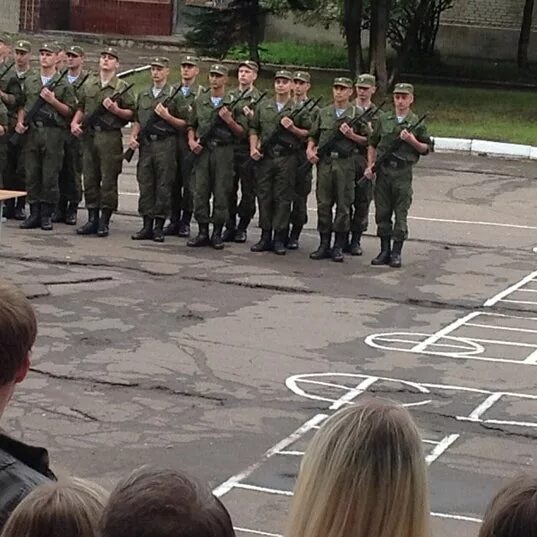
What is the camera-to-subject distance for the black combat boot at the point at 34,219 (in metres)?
15.2

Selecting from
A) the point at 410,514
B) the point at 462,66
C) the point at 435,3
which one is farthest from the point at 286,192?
the point at 462,66

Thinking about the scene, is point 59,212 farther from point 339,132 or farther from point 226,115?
point 339,132

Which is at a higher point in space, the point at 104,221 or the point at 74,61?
the point at 74,61

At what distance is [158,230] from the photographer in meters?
14.8

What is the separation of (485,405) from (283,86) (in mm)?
6000

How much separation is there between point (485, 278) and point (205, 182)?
2.98 meters

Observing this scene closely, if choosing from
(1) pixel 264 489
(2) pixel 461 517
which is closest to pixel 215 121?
(1) pixel 264 489

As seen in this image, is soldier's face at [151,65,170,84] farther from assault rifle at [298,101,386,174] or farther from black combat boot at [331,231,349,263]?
black combat boot at [331,231,349,263]

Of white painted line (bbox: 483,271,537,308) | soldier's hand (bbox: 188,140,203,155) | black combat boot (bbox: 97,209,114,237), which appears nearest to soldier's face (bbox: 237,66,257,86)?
soldier's hand (bbox: 188,140,203,155)

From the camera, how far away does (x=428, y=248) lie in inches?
592

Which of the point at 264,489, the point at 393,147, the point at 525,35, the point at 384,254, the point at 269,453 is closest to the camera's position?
the point at 264,489

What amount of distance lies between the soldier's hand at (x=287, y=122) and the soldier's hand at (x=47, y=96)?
2.50 meters

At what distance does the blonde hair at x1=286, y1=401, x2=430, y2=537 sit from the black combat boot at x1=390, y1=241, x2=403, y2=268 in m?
10.6

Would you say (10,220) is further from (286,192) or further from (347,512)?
(347,512)
